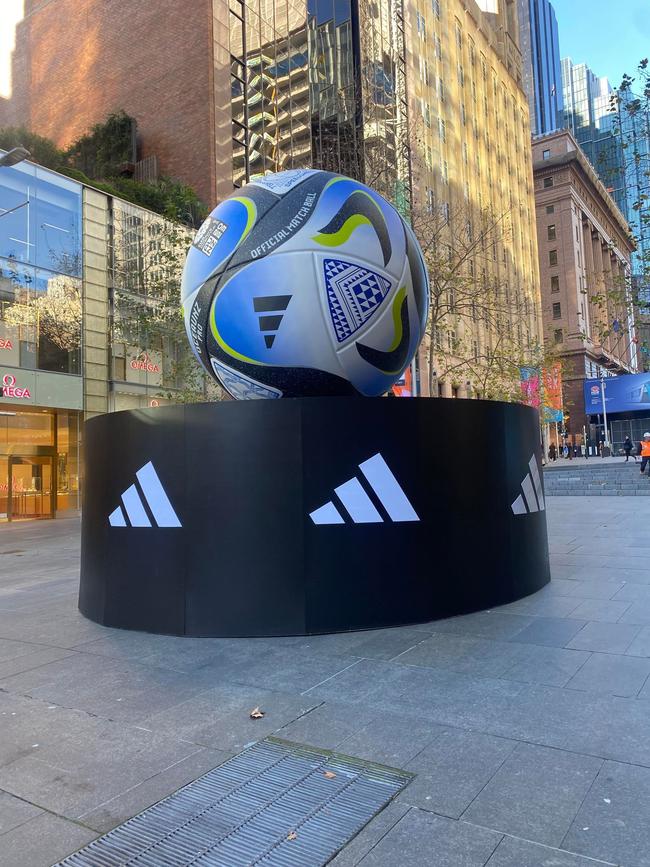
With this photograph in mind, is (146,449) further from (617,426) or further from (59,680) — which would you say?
(617,426)

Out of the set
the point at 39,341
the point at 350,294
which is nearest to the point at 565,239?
the point at 39,341

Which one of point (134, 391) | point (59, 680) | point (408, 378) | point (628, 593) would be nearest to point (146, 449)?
point (59, 680)

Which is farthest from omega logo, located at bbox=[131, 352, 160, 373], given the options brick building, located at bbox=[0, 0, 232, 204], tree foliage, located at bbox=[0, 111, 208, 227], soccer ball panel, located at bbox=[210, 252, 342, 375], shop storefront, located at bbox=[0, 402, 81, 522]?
soccer ball panel, located at bbox=[210, 252, 342, 375]

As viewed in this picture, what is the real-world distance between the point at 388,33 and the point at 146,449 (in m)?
44.9

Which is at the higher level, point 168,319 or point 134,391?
point 168,319

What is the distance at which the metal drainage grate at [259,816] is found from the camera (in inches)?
99.7

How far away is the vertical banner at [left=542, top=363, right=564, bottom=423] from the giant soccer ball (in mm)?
24496

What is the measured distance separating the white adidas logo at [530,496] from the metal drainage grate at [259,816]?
432 centimetres

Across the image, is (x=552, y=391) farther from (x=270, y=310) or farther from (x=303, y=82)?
(x=270, y=310)

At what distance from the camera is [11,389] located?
877 inches

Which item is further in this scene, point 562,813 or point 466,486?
point 466,486

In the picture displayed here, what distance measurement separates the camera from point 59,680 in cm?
479

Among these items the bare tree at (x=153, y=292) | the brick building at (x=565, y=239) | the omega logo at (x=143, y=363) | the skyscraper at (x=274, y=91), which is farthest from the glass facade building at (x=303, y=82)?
the brick building at (x=565, y=239)

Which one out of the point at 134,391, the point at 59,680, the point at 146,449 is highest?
the point at 134,391
